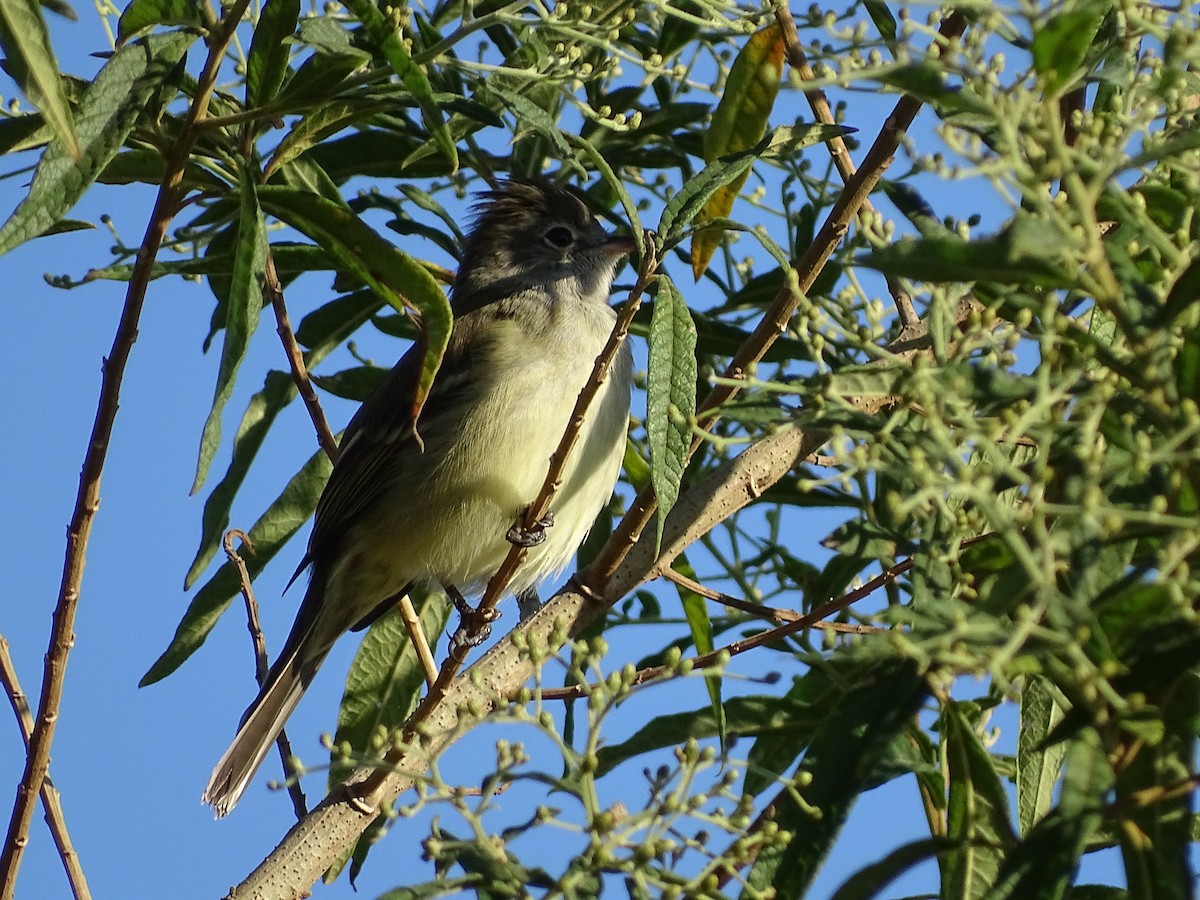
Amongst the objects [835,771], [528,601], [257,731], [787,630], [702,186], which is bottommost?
[835,771]

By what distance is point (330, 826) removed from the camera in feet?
9.58

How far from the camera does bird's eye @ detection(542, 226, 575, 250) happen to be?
6.17 meters

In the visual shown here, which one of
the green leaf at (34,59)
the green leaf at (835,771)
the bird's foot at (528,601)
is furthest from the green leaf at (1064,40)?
the bird's foot at (528,601)

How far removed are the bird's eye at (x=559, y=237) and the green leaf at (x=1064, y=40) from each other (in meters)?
4.62

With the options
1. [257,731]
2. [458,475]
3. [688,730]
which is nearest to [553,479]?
[688,730]

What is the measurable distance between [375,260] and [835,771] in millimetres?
1308

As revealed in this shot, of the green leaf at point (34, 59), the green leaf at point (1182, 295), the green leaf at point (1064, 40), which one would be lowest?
the green leaf at point (1182, 295)

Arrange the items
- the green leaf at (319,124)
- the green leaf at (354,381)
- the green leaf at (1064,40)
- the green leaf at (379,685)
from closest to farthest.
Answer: the green leaf at (1064,40) → the green leaf at (319,124) → the green leaf at (379,685) → the green leaf at (354,381)

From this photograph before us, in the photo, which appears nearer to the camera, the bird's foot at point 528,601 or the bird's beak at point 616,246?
the bird's beak at point 616,246

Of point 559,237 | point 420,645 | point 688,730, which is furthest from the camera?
point 559,237

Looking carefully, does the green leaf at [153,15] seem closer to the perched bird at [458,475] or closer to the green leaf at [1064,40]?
the green leaf at [1064,40]

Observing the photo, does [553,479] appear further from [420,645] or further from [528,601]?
[528,601]

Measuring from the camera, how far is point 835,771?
83.4 inches

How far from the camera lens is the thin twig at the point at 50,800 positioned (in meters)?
2.89
